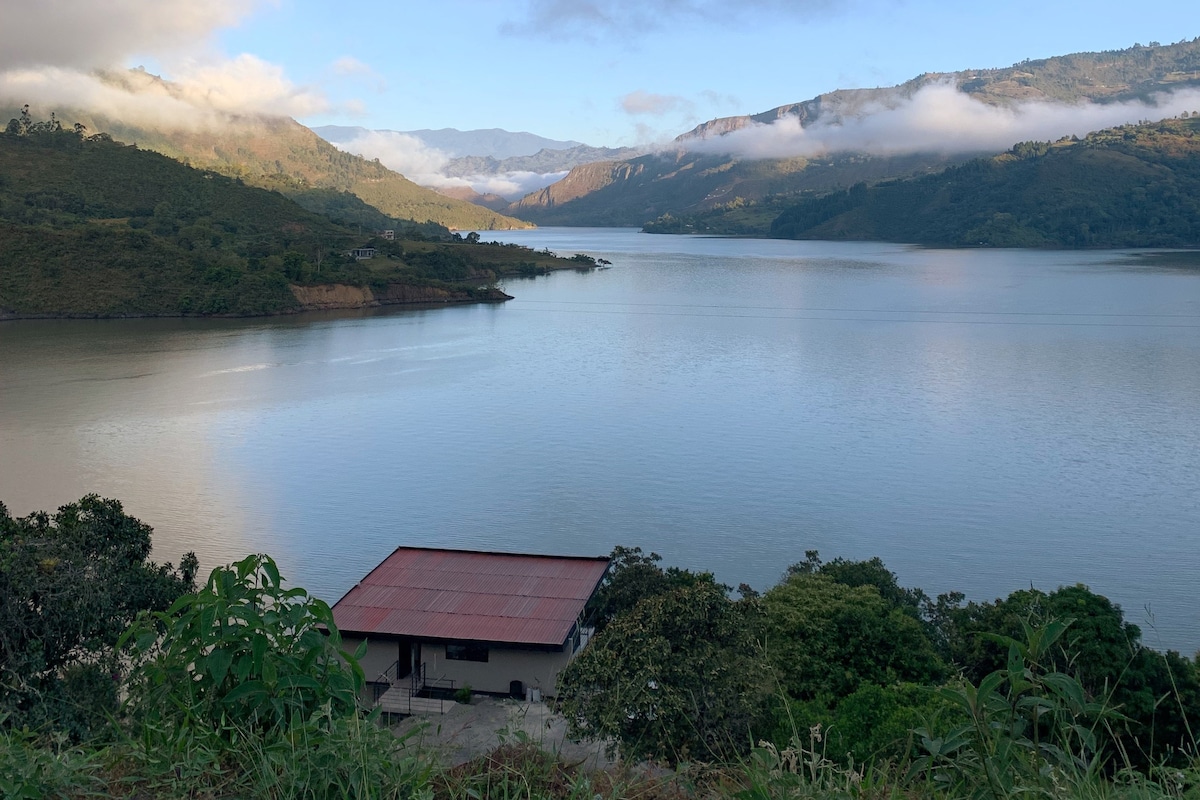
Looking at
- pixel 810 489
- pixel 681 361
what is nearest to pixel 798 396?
pixel 681 361

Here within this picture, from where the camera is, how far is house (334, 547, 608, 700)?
9.04 m

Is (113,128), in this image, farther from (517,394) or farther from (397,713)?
(397,713)

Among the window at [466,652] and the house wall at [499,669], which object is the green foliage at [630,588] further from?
the window at [466,652]

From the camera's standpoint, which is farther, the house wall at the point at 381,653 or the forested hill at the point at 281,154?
the forested hill at the point at 281,154

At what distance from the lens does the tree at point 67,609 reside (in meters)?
→ 5.90

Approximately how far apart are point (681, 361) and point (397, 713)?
2114 cm

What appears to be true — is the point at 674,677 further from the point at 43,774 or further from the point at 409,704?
the point at 43,774

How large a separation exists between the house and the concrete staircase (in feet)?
0.22

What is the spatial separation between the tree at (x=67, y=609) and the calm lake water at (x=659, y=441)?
4.27 meters

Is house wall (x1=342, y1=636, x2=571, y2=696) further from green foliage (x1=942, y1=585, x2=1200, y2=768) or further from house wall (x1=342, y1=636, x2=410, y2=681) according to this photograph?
green foliage (x1=942, y1=585, x2=1200, y2=768)

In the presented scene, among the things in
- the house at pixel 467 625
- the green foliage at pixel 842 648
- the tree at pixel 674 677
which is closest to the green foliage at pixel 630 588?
the house at pixel 467 625

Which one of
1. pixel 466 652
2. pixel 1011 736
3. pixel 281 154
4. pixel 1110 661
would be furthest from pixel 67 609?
pixel 281 154

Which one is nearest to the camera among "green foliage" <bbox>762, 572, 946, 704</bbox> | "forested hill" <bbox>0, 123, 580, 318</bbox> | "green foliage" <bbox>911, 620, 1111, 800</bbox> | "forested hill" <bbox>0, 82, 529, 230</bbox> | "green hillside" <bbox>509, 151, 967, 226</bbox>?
"green foliage" <bbox>911, 620, 1111, 800</bbox>

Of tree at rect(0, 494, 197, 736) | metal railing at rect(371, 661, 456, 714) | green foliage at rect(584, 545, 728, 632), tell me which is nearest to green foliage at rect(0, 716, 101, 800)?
tree at rect(0, 494, 197, 736)
